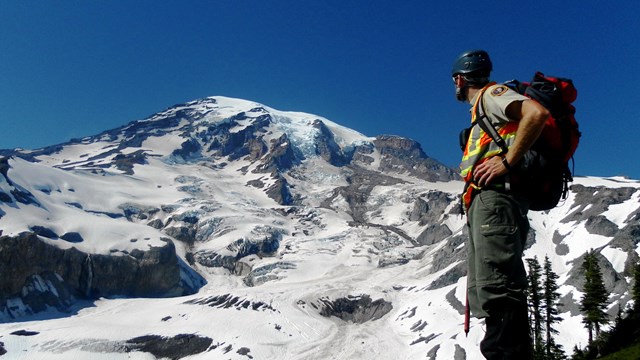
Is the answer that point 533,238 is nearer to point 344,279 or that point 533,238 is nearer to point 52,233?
point 344,279

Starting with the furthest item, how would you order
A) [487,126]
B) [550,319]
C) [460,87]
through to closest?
[550,319] → [460,87] → [487,126]

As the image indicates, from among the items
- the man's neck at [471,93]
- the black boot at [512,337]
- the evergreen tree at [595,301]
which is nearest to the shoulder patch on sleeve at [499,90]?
the man's neck at [471,93]

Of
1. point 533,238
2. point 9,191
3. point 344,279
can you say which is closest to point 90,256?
point 9,191

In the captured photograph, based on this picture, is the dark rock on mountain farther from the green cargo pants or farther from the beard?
the green cargo pants

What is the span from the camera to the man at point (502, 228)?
562cm

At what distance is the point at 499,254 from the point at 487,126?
1352mm

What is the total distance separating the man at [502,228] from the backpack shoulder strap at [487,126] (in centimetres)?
3

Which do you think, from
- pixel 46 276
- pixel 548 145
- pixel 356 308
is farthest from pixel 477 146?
pixel 46 276

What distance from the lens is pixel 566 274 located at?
120 meters

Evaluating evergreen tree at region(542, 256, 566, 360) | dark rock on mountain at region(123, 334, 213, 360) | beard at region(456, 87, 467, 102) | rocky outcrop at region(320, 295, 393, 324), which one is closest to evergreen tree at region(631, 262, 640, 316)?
evergreen tree at region(542, 256, 566, 360)

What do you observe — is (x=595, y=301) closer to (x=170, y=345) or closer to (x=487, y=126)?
(x=487, y=126)

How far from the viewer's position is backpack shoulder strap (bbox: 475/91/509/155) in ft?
19.1

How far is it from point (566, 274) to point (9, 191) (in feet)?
591

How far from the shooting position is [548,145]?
5.79 metres
